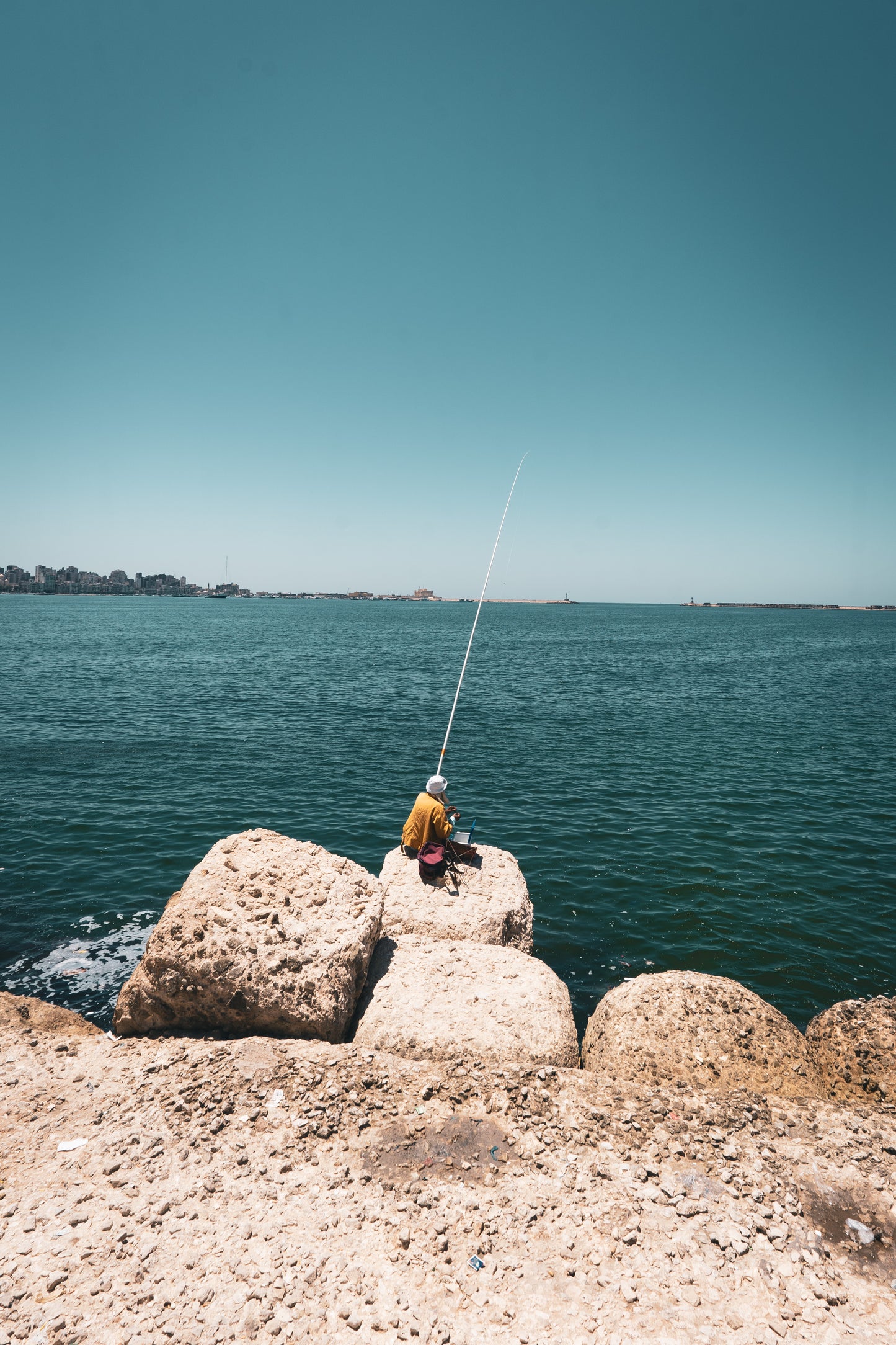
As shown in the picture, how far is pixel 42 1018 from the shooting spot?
27.7 ft

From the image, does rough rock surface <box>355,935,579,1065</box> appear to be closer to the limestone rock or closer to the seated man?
the seated man

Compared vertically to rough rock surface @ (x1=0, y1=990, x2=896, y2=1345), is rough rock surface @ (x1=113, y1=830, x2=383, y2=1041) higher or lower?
higher

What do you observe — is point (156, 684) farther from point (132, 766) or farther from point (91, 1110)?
point (91, 1110)

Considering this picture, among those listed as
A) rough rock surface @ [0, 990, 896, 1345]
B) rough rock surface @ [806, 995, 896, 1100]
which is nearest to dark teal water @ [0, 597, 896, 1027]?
rough rock surface @ [806, 995, 896, 1100]

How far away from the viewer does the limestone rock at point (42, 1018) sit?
8.21m

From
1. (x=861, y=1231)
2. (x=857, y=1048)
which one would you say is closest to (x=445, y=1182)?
(x=861, y=1231)

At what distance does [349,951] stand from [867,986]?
9099mm

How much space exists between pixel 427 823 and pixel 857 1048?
20.2 feet

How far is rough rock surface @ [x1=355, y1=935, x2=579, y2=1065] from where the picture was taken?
731cm

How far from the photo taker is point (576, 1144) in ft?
19.4

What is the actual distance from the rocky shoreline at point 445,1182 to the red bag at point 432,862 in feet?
6.54

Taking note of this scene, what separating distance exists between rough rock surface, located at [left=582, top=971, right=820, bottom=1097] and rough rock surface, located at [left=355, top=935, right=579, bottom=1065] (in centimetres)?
61

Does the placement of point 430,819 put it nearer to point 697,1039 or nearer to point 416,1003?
point 416,1003

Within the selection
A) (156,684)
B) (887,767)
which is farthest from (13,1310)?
(156,684)
